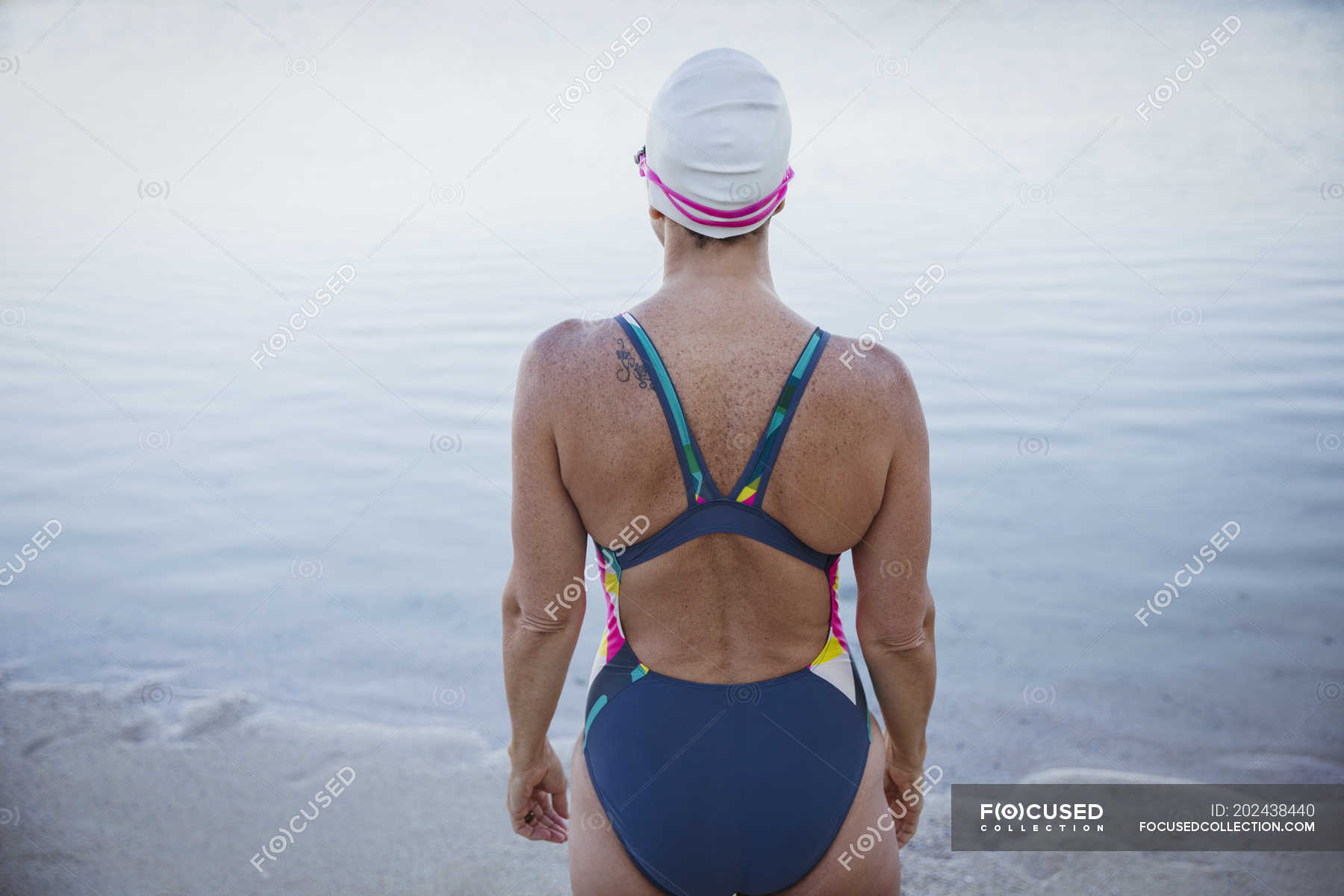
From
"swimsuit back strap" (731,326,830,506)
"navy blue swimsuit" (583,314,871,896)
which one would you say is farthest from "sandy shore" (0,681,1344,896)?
"swimsuit back strap" (731,326,830,506)

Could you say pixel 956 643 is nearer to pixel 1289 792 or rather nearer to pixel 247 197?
pixel 1289 792

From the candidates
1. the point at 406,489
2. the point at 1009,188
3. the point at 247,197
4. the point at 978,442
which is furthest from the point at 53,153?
the point at 978,442

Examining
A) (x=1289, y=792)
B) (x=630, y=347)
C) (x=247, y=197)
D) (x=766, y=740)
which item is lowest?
(x=247, y=197)

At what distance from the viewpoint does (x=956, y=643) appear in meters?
4.17

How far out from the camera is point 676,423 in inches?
54.9

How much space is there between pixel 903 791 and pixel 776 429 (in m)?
0.83

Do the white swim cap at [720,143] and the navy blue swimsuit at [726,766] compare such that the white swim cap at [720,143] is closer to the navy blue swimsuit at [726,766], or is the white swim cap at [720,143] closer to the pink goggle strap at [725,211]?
the pink goggle strap at [725,211]

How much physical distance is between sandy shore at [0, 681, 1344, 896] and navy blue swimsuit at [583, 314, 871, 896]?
132 cm

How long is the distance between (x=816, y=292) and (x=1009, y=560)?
5.31 metres

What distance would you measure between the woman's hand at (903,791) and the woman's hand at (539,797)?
0.59 m

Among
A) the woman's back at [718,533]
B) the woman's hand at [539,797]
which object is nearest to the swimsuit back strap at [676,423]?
the woman's back at [718,533]

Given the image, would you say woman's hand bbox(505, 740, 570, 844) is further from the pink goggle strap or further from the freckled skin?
the pink goggle strap

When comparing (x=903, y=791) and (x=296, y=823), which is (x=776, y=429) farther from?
(x=296, y=823)

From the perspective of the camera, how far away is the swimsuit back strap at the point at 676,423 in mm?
1395
